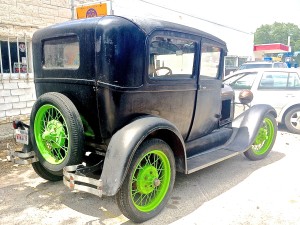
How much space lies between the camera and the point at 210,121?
4.17 metres

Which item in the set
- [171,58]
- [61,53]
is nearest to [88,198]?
[61,53]

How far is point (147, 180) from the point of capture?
9.73 ft


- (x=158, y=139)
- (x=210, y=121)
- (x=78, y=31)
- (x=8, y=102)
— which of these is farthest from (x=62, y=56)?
(x=8, y=102)

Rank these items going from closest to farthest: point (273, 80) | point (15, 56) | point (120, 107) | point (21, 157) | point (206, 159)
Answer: point (120, 107) < point (21, 157) < point (206, 159) < point (15, 56) < point (273, 80)

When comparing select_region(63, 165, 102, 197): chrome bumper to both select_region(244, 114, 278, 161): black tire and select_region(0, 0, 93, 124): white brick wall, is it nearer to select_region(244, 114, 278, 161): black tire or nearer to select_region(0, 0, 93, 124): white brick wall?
select_region(244, 114, 278, 161): black tire

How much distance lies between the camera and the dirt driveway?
9.77 ft

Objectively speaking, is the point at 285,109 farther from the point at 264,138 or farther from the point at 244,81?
the point at 264,138

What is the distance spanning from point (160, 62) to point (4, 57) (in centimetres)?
425

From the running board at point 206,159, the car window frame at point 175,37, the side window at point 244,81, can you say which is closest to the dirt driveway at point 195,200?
the running board at point 206,159

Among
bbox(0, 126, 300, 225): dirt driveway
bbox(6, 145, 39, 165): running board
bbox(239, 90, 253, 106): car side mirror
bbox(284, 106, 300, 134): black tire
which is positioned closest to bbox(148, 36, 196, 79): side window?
bbox(0, 126, 300, 225): dirt driveway

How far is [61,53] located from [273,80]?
529 centimetres

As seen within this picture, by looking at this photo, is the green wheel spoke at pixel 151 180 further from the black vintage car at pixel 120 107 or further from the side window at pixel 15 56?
the side window at pixel 15 56

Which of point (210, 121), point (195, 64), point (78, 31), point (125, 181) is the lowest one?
point (125, 181)

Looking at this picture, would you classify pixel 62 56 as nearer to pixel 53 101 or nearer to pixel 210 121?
pixel 53 101
